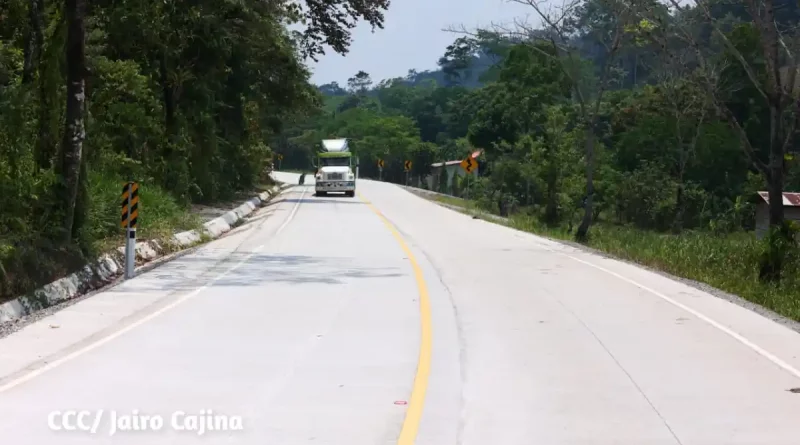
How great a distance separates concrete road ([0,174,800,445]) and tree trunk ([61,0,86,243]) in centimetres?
240

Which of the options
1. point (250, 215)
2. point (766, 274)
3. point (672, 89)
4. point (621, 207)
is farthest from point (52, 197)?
point (621, 207)

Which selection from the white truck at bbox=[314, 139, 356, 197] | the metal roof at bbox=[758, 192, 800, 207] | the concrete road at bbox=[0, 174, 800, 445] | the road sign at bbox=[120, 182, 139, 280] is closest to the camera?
the concrete road at bbox=[0, 174, 800, 445]

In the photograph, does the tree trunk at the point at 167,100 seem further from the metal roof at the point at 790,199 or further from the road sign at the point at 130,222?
the metal roof at the point at 790,199

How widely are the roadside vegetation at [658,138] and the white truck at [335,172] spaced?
25.9 feet

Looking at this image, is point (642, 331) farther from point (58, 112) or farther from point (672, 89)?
point (672, 89)

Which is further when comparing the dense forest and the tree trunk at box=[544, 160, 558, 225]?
the tree trunk at box=[544, 160, 558, 225]

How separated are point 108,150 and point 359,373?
19.3m

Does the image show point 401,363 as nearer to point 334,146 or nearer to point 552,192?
point 552,192

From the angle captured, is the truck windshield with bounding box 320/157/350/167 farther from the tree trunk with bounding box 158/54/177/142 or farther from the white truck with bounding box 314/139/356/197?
the tree trunk with bounding box 158/54/177/142

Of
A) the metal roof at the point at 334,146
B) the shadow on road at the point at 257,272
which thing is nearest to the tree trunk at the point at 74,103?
the shadow on road at the point at 257,272

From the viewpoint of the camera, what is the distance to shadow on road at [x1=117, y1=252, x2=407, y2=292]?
54.9 feet

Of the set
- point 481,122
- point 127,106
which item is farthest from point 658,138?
point 127,106

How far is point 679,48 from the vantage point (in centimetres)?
3238

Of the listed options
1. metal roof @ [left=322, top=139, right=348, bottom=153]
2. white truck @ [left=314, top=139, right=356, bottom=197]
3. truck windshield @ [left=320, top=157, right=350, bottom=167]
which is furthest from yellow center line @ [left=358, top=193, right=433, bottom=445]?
metal roof @ [left=322, top=139, right=348, bottom=153]
